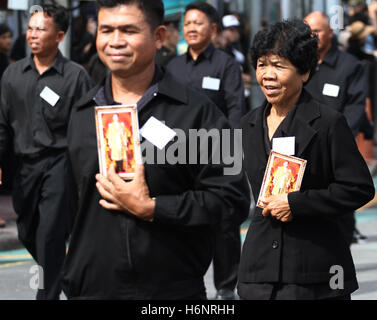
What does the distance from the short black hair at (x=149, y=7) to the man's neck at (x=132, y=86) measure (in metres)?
0.18

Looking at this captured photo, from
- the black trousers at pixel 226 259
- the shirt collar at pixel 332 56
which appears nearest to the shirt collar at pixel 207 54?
the shirt collar at pixel 332 56

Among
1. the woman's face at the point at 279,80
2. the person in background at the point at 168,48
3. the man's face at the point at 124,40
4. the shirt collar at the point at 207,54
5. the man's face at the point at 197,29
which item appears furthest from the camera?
the person in background at the point at 168,48

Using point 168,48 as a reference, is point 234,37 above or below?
below

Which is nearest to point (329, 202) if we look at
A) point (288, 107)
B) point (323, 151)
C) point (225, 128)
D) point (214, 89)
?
point (323, 151)

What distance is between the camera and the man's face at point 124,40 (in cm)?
391

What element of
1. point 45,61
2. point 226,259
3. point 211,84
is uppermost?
point 45,61

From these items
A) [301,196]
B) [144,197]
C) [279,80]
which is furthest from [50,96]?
[144,197]

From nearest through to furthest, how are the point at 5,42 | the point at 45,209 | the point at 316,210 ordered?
the point at 316,210 < the point at 45,209 < the point at 5,42

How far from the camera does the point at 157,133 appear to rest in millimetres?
3861

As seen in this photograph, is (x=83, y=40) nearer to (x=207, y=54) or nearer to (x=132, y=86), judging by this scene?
(x=207, y=54)

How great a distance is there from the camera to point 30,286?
7.86 metres

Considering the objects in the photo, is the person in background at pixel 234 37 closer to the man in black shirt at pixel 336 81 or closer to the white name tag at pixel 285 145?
the man in black shirt at pixel 336 81

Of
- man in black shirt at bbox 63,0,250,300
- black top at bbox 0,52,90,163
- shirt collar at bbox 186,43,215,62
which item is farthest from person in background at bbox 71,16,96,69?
man in black shirt at bbox 63,0,250,300

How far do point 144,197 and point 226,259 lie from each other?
3976mm
